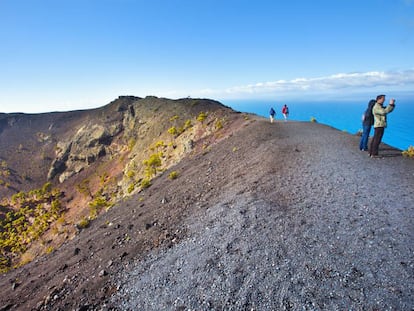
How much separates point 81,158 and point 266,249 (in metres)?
70.6

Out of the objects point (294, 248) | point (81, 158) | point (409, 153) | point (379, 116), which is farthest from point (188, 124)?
point (81, 158)

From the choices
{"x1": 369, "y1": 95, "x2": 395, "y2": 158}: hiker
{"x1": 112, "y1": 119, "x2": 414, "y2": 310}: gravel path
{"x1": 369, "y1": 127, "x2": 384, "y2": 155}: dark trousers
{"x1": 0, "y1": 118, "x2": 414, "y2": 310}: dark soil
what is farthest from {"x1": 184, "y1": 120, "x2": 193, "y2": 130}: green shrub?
{"x1": 369, "y1": 95, "x2": 395, "y2": 158}: hiker

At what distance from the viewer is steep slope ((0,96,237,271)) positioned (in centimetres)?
3303

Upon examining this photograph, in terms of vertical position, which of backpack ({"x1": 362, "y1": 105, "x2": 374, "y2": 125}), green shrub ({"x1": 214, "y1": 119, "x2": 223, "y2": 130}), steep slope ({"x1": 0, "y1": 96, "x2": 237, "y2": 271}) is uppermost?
backpack ({"x1": 362, "y1": 105, "x2": 374, "y2": 125})

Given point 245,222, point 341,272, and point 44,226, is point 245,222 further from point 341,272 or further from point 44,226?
point 44,226

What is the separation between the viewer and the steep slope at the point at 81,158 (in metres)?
33.0

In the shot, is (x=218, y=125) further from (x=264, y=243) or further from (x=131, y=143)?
(x=131, y=143)

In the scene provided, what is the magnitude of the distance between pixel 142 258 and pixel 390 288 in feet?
20.7

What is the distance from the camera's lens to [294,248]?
5.59 metres

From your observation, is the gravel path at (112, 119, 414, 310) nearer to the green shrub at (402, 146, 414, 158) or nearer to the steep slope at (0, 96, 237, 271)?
the green shrub at (402, 146, 414, 158)

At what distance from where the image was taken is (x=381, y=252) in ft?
16.6

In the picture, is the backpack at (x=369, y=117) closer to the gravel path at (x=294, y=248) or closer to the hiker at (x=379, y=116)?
the hiker at (x=379, y=116)

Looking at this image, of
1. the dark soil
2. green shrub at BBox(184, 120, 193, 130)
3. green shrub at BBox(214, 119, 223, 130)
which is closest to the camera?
the dark soil

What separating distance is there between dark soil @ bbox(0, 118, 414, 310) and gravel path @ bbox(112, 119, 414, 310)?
0.03 meters
